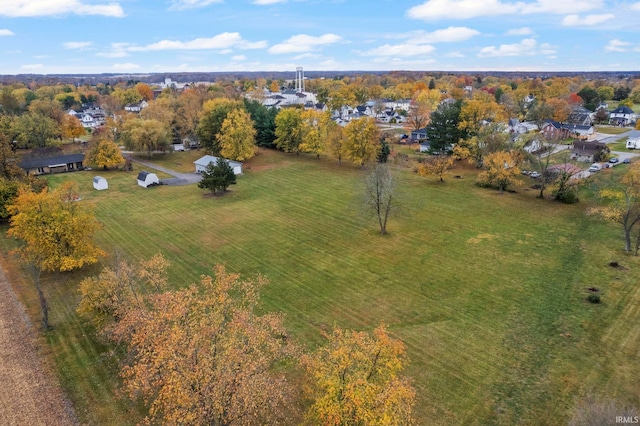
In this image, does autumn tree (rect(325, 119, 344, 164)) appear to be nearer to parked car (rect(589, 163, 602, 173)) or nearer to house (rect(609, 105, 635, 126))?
parked car (rect(589, 163, 602, 173))

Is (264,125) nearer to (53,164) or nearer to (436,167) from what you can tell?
(53,164)

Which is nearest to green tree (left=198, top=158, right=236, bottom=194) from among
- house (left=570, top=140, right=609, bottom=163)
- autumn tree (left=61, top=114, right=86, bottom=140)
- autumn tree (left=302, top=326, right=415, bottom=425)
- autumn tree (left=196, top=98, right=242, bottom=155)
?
autumn tree (left=196, top=98, right=242, bottom=155)

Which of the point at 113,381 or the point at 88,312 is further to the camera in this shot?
the point at 88,312

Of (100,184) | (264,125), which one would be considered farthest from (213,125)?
(100,184)

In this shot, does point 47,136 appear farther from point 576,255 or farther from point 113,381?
point 576,255

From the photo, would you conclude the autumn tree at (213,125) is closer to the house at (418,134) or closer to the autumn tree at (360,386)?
the house at (418,134)

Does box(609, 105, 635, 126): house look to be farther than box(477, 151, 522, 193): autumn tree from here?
Yes

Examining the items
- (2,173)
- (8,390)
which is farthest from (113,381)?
(2,173)

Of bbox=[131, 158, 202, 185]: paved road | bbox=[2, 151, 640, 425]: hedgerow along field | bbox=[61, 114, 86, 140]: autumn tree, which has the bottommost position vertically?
bbox=[2, 151, 640, 425]: hedgerow along field
